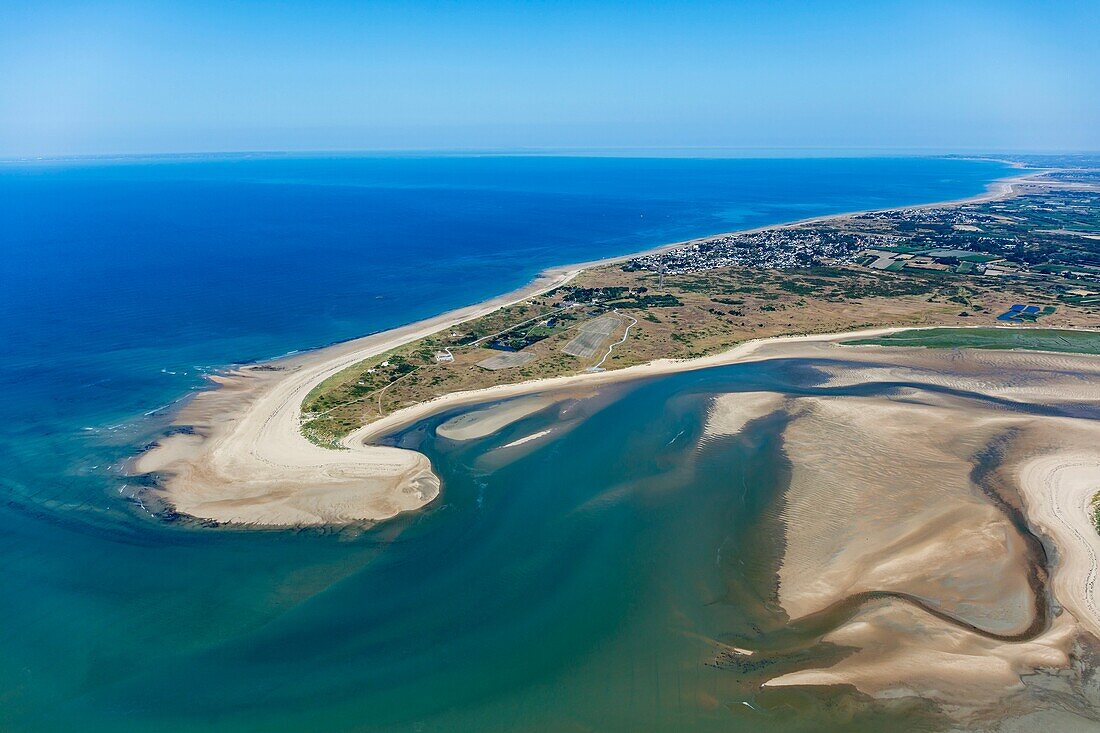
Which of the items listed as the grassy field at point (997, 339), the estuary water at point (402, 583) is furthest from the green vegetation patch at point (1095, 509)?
the grassy field at point (997, 339)

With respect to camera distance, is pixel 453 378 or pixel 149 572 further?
pixel 453 378

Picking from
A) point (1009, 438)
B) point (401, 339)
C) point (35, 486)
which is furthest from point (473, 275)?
point (1009, 438)

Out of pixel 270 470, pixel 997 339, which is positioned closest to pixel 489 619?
pixel 270 470

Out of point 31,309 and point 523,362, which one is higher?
point 31,309

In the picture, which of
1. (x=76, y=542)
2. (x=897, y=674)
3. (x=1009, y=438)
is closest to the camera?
(x=897, y=674)

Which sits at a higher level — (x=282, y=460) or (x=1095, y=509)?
(x=282, y=460)

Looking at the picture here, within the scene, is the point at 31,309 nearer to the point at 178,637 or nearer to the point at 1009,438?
the point at 178,637

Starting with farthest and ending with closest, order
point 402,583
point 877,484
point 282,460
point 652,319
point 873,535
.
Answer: point 652,319 < point 282,460 < point 877,484 < point 873,535 < point 402,583

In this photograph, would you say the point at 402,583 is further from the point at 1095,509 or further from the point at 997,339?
the point at 997,339

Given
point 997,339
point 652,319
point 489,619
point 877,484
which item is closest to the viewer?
point 489,619
